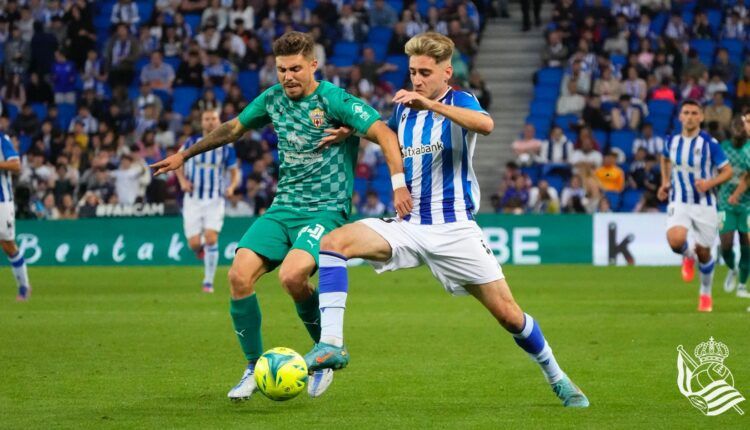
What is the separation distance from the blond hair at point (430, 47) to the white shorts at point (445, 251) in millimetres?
1011

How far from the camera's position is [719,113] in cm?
2508

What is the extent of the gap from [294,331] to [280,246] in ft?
14.7

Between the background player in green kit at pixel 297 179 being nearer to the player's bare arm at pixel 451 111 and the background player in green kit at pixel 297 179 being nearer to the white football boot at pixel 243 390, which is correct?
the white football boot at pixel 243 390

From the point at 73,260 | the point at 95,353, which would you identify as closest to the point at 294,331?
the point at 95,353

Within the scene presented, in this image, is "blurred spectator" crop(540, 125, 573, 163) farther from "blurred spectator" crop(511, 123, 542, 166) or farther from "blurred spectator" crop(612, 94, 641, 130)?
"blurred spectator" crop(612, 94, 641, 130)

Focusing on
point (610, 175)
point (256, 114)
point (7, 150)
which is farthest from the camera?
point (610, 175)

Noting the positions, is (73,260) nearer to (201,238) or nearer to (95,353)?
(201,238)

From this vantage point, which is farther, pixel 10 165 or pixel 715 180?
pixel 10 165

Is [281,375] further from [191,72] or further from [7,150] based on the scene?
[191,72]

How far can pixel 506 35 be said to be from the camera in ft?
101

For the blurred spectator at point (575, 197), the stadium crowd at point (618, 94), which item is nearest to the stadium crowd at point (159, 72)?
the stadium crowd at point (618, 94)

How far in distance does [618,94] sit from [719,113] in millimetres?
2471

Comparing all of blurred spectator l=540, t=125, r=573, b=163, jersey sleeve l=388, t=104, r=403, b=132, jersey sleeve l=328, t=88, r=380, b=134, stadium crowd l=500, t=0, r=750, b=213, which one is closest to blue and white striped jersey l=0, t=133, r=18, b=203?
jersey sleeve l=328, t=88, r=380, b=134

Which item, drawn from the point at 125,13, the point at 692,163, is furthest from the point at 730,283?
the point at 125,13
